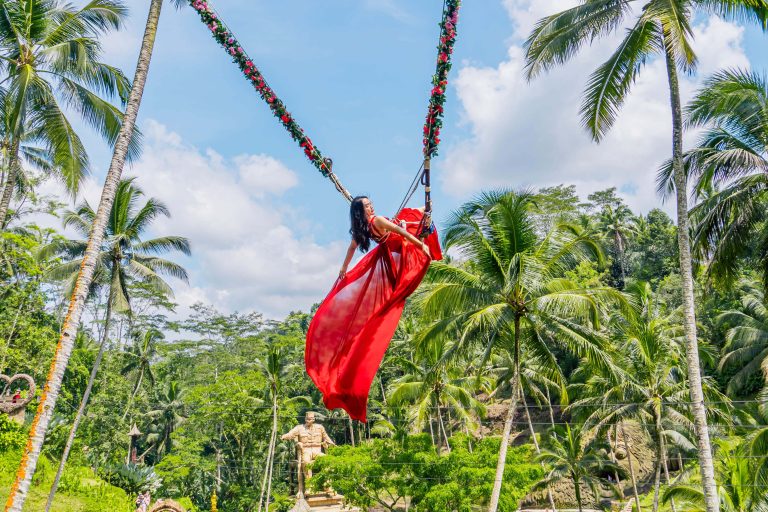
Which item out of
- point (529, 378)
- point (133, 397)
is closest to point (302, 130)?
point (529, 378)

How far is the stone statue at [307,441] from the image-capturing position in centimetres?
1800

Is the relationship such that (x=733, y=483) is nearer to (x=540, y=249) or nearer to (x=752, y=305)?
(x=540, y=249)

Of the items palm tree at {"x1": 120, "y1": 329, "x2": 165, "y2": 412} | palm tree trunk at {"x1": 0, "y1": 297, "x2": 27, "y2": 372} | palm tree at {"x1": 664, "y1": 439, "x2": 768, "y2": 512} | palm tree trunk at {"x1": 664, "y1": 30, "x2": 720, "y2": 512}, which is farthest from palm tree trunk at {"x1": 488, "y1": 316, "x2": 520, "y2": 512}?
palm tree at {"x1": 120, "y1": 329, "x2": 165, "y2": 412}

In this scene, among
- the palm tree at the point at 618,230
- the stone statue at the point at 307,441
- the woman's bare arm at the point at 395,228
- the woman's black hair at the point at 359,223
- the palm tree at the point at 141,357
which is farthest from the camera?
the palm tree at the point at 618,230

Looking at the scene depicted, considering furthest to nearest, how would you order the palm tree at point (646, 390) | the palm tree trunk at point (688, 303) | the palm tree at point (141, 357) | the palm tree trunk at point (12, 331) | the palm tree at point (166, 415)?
the palm tree at point (166, 415) → the palm tree at point (141, 357) → the palm tree trunk at point (12, 331) → the palm tree at point (646, 390) → the palm tree trunk at point (688, 303)

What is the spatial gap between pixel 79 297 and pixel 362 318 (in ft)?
11.8

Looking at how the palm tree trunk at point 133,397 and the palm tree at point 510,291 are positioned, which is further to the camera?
the palm tree trunk at point 133,397

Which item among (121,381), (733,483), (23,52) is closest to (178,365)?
(121,381)

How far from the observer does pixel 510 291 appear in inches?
461

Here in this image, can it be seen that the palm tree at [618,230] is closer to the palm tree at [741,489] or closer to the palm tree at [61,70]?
the palm tree at [741,489]

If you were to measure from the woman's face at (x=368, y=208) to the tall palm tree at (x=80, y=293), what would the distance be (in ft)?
12.3

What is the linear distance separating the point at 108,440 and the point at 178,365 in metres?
11.4

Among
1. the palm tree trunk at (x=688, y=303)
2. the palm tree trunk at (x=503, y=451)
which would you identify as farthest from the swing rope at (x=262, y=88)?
the palm tree trunk at (x=503, y=451)

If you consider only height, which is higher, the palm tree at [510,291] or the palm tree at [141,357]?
the palm tree at [141,357]
